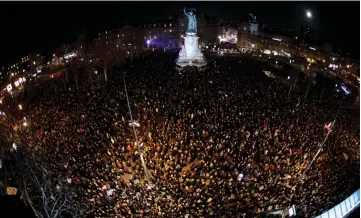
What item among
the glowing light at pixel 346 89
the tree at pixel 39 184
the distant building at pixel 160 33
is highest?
the tree at pixel 39 184

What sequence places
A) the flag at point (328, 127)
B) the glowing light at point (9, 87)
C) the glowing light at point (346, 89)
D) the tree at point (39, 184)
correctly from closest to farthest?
the tree at point (39, 184) → the flag at point (328, 127) → the glowing light at point (346, 89) → the glowing light at point (9, 87)

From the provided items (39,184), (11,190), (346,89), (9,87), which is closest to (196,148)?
(39,184)

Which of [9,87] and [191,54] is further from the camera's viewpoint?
[191,54]

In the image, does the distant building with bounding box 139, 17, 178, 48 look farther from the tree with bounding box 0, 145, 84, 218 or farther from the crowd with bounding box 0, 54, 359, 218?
the tree with bounding box 0, 145, 84, 218

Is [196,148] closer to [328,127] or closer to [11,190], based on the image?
[328,127]

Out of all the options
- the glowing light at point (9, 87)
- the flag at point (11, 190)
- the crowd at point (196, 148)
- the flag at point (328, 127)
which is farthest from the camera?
the glowing light at point (9, 87)

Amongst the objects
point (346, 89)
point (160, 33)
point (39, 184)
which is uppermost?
point (39, 184)

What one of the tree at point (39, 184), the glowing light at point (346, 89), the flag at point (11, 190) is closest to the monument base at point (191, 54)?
the glowing light at point (346, 89)

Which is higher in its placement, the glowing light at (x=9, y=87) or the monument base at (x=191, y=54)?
the monument base at (x=191, y=54)

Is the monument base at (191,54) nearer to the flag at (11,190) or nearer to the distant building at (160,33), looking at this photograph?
the distant building at (160,33)

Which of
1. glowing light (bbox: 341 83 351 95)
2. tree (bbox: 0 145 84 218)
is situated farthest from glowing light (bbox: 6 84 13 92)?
glowing light (bbox: 341 83 351 95)
